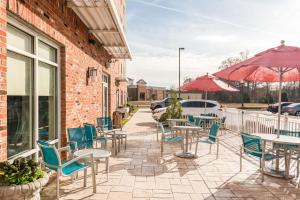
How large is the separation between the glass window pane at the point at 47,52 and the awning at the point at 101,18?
1084 mm

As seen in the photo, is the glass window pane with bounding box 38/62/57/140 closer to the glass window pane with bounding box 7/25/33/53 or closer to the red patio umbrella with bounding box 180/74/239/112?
the glass window pane with bounding box 7/25/33/53

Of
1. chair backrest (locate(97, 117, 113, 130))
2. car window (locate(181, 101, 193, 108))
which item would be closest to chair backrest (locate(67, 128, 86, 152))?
chair backrest (locate(97, 117, 113, 130))

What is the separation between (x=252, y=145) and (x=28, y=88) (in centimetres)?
436

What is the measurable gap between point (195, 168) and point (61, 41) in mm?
4021

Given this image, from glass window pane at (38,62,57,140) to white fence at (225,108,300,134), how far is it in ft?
22.7

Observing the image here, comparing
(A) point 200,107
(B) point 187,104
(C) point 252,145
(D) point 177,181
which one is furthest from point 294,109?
(D) point 177,181

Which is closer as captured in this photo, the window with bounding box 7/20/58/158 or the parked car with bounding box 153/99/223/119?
the window with bounding box 7/20/58/158

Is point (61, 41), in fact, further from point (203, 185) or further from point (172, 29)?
point (172, 29)

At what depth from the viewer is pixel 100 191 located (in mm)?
4293

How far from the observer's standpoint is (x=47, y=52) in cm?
488

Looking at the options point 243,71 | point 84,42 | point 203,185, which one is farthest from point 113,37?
point 203,185

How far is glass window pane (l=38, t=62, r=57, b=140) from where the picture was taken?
15.0 ft

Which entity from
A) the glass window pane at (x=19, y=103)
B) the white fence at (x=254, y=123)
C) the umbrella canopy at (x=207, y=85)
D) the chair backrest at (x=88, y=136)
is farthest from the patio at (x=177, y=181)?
the umbrella canopy at (x=207, y=85)

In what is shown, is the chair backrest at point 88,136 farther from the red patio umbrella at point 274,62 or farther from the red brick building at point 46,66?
the red patio umbrella at point 274,62
